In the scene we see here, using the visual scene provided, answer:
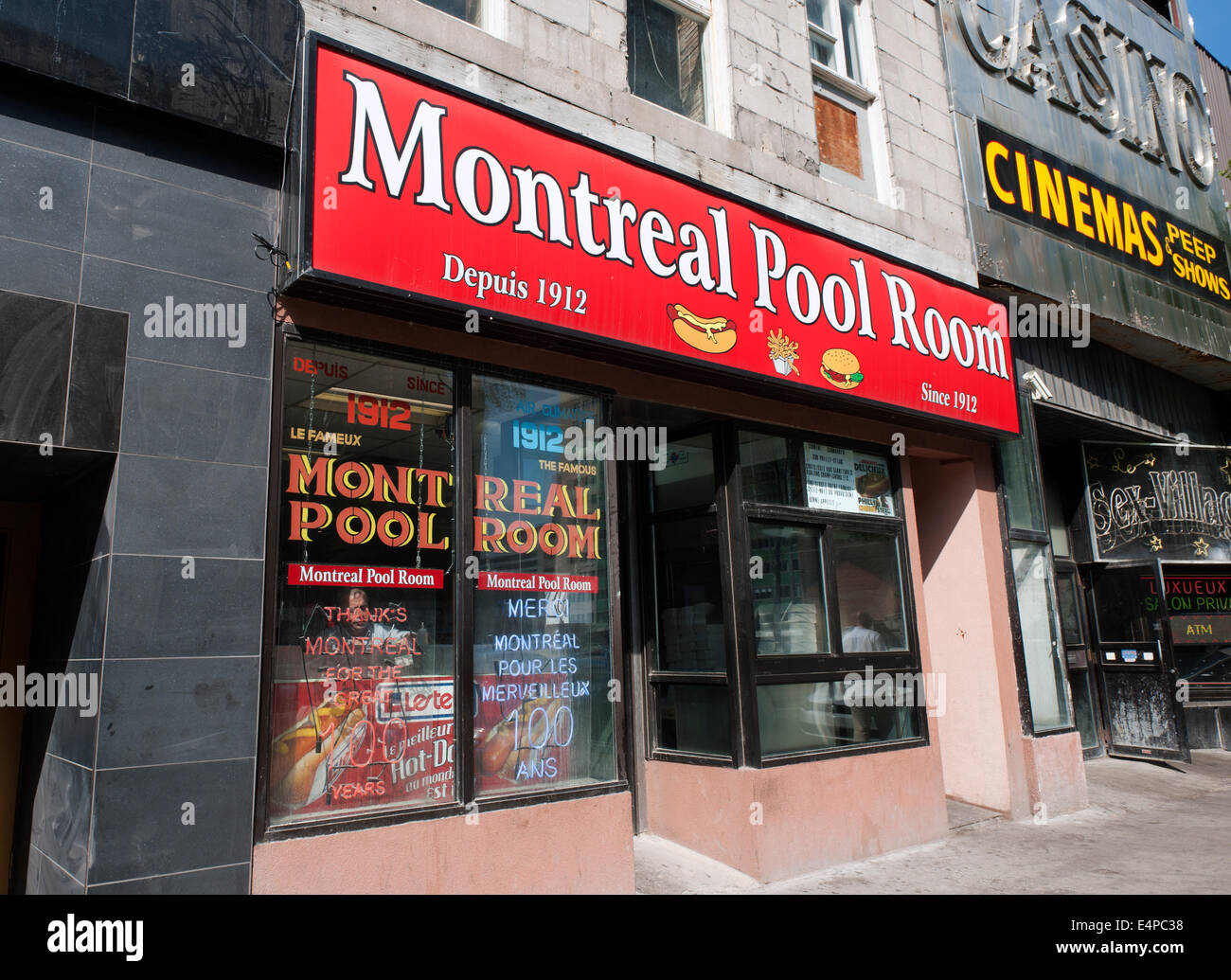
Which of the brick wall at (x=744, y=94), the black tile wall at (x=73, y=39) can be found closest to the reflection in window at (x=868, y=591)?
the brick wall at (x=744, y=94)

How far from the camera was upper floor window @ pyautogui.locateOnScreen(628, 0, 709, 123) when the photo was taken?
24.9ft

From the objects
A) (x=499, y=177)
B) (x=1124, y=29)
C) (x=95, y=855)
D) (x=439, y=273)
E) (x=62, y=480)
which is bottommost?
(x=95, y=855)

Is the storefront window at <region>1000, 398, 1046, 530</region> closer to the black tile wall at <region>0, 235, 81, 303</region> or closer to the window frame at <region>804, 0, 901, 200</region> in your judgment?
the window frame at <region>804, 0, 901, 200</region>

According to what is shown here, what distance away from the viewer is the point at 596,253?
6.08 metres

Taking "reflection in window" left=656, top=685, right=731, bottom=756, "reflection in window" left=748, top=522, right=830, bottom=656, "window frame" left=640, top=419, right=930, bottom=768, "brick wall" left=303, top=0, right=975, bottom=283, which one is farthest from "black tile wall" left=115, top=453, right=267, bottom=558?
"reflection in window" left=748, top=522, right=830, bottom=656

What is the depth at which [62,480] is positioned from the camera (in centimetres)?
474

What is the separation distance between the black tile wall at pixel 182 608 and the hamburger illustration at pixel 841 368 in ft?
16.0

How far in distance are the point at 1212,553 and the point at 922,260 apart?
7.13 m

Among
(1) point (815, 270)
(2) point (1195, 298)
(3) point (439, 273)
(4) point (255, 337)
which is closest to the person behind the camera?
(4) point (255, 337)

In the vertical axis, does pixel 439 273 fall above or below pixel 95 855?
above

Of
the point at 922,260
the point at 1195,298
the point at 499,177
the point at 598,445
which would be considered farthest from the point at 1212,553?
the point at 499,177
